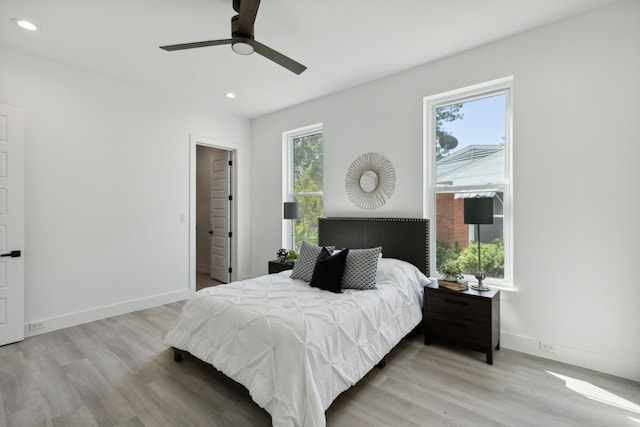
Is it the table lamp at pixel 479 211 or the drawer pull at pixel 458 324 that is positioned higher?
the table lamp at pixel 479 211

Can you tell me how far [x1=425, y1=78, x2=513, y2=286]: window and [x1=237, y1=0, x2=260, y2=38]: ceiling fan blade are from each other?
85.1 inches

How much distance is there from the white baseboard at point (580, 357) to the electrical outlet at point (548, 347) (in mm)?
18

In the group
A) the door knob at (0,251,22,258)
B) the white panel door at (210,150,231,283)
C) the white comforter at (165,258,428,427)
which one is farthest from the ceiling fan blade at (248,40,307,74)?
the white panel door at (210,150,231,283)

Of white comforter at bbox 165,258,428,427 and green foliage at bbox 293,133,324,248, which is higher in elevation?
green foliage at bbox 293,133,324,248

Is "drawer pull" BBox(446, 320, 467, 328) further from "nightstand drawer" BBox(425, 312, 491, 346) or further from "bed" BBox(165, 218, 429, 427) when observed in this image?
"bed" BBox(165, 218, 429, 427)

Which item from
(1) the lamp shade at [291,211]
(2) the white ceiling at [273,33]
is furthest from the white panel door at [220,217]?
(2) the white ceiling at [273,33]

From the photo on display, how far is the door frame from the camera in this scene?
456 centimetres

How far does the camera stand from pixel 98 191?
3664 millimetres

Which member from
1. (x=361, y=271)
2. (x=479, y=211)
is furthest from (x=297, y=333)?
(x=479, y=211)

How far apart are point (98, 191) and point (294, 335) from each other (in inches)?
129

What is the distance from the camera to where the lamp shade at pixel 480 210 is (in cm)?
270

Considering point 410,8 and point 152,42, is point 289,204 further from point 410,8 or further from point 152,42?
point 410,8

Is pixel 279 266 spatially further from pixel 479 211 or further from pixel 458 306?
pixel 479 211

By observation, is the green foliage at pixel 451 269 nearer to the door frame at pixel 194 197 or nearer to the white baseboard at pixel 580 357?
the white baseboard at pixel 580 357
